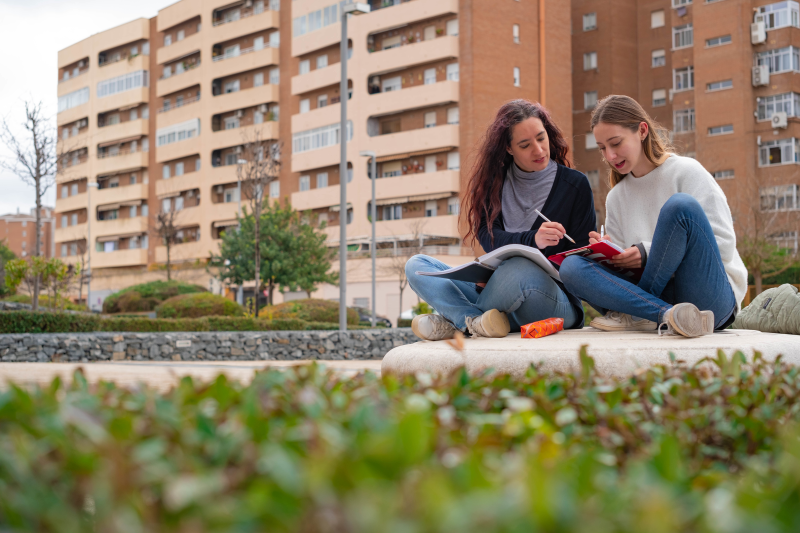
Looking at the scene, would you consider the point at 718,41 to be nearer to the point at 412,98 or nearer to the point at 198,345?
the point at 412,98

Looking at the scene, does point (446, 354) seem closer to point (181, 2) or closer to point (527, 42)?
point (527, 42)

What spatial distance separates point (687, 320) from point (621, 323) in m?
0.65

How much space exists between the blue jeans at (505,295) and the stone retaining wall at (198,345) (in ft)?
36.3

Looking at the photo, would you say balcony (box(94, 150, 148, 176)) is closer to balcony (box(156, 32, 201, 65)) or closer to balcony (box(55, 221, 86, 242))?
balcony (box(55, 221, 86, 242))

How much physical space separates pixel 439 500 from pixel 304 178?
155 feet

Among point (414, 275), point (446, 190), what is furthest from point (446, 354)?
point (446, 190)

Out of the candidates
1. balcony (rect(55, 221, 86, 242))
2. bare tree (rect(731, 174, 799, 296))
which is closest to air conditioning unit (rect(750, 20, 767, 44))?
bare tree (rect(731, 174, 799, 296))

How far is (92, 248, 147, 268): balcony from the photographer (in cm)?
5634

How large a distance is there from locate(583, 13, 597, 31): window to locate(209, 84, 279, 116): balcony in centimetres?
1950

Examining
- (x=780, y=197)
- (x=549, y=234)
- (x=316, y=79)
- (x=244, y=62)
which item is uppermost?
(x=244, y=62)

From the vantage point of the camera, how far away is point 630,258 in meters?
3.99

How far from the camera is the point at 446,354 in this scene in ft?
11.6

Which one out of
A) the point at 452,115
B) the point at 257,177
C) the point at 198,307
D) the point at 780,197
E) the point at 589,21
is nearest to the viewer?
the point at 198,307

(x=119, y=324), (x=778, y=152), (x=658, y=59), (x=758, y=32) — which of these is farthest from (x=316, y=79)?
(x=119, y=324)
